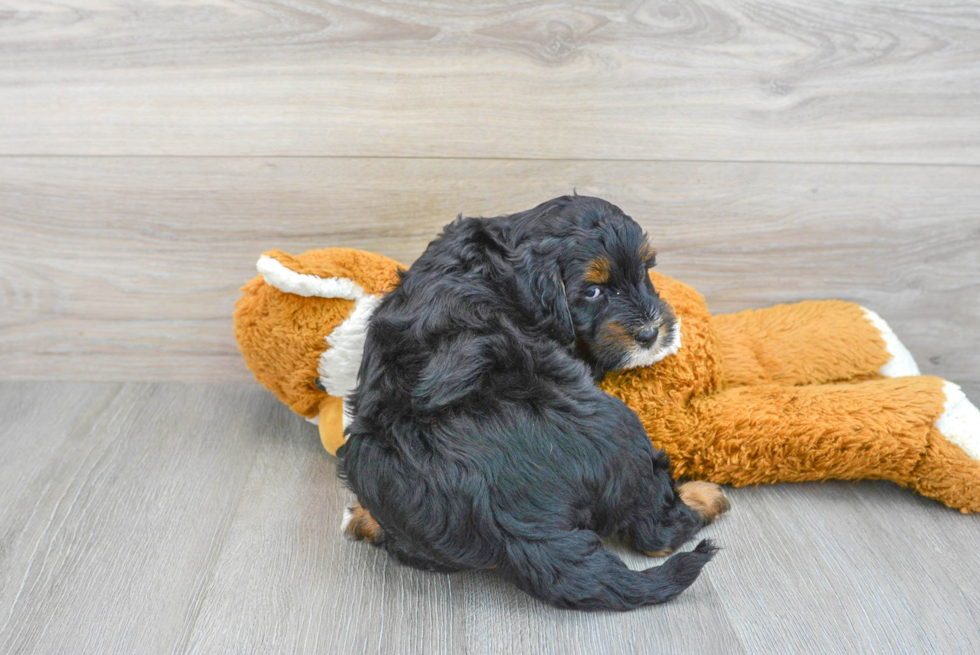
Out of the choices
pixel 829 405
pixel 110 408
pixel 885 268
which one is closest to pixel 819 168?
pixel 885 268

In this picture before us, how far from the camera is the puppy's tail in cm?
134

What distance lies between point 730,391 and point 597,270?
582mm

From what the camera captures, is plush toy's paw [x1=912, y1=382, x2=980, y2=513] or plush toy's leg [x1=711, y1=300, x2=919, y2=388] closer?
plush toy's paw [x1=912, y1=382, x2=980, y2=513]

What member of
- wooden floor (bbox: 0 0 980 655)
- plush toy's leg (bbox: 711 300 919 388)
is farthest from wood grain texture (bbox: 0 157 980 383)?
plush toy's leg (bbox: 711 300 919 388)

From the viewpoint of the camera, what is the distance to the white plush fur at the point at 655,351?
1.58 metres

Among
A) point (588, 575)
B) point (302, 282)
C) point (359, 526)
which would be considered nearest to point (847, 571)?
point (588, 575)

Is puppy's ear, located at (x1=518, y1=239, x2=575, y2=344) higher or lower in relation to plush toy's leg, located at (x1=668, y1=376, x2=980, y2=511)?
higher

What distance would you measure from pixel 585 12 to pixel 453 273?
97 cm

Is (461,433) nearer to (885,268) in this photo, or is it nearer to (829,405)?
(829,405)

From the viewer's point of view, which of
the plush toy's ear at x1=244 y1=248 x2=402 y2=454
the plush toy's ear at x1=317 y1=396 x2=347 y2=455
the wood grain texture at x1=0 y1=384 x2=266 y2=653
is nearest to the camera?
the wood grain texture at x1=0 y1=384 x2=266 y2=653

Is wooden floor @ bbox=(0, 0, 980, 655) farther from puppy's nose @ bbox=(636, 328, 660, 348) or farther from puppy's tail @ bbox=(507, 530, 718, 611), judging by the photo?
puppy's nose @ bbox=(636, 328, 660, 348)

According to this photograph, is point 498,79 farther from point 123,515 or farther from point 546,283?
point 123,515

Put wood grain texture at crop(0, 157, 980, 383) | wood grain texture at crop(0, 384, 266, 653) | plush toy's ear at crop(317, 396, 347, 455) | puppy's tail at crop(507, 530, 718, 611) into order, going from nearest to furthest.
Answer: puppy's tail at crop(507, 530, 718, 611)
wood grain texture at crop(0, 384, 266, 653)
plush toy's ear at crop(317, 396, 347, 455)
wood grain texture at crop(0, 157, 980, 383)

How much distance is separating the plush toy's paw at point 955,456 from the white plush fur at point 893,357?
25cm
